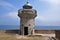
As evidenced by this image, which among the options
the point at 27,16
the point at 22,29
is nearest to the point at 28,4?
the point at 27,16

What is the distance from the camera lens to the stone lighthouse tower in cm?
2189

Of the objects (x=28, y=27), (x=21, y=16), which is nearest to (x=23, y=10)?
(x=21, y=16)

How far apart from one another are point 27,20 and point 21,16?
97 centimetres

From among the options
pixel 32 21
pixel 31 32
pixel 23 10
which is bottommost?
pixel 31 32

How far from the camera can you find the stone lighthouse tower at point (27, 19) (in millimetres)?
21891

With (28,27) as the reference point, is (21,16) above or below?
above

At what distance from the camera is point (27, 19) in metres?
22.0

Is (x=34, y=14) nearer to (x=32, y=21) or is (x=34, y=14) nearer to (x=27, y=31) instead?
(x=32, y=21)

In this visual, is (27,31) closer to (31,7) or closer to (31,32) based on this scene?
(31,32)

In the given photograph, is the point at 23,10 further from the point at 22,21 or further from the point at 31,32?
the point at 31,32

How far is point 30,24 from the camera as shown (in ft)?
72.8

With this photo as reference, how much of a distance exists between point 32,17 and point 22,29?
2158mm

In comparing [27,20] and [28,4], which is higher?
[28,4]

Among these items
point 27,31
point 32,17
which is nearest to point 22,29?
point 27,31
